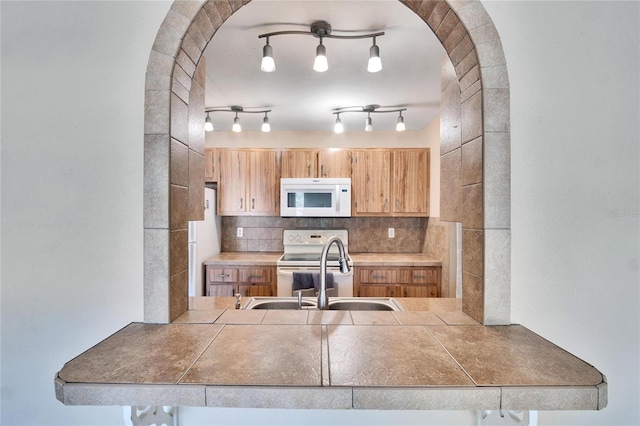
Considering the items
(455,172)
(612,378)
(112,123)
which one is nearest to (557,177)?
(455,172)

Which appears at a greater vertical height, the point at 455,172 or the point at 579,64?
the point at 579,64

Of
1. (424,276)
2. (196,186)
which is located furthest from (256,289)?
(196,186)

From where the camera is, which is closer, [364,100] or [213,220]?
[364,100]

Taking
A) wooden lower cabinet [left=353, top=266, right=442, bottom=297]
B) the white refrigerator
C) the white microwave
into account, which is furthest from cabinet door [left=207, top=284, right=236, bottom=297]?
wooden lower cabinet [left=353, top=266, right=442, bottom=297]

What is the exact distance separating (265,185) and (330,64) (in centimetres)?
182

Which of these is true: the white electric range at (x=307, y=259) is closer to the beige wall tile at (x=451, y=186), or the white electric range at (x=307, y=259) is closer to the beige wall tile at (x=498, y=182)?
the beige wall tile at (x=451, y=186)

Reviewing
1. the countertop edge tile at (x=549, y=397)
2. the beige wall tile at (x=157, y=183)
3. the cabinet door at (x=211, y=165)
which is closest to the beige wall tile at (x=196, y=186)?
the beige wall tile at (x=157, y=183)

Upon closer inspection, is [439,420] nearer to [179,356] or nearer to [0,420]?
[179,356]

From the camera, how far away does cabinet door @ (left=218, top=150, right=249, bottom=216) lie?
139 inches

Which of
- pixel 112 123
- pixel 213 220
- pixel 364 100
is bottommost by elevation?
pixel 213 220

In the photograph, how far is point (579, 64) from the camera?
0.90 m

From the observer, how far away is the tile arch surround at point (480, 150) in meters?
0.90

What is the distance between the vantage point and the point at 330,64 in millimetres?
2012

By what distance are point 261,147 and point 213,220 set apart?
1041 millimetres
